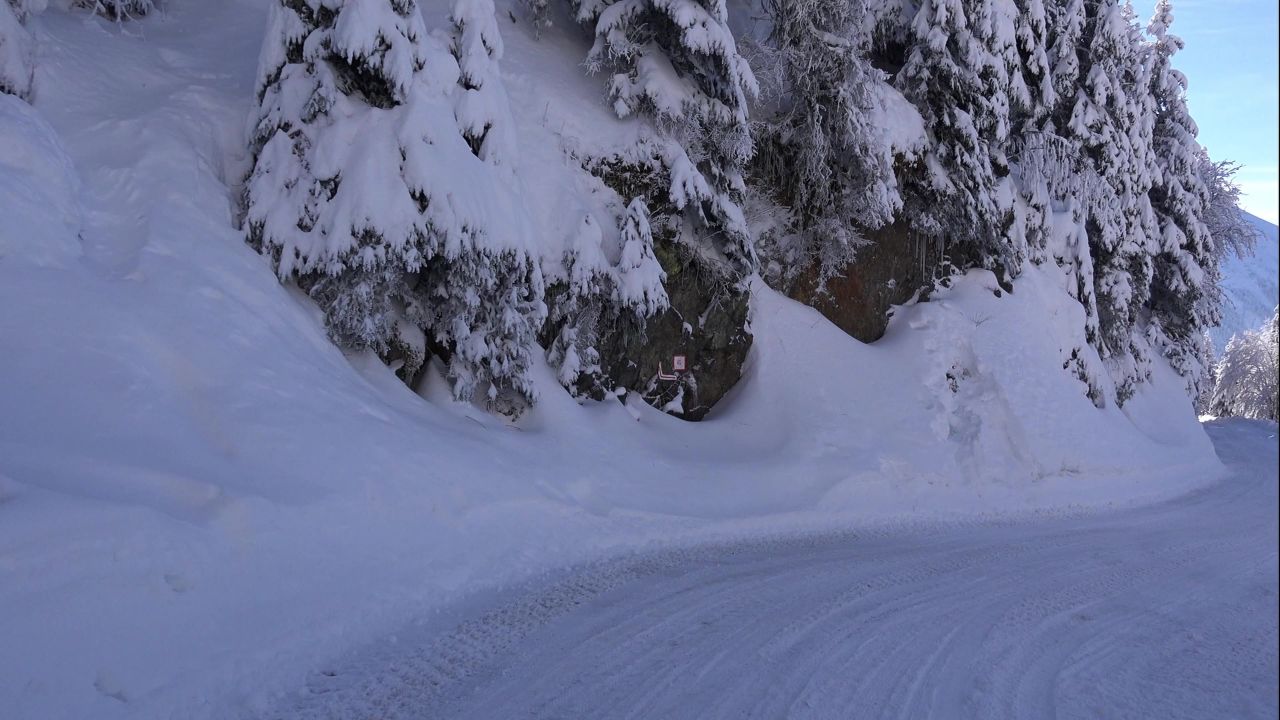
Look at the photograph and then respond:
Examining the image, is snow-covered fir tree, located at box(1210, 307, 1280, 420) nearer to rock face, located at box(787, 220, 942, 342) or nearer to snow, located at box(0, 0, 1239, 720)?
rock face, located at box(787, 220, 942, 342)

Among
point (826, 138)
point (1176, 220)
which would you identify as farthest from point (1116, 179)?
point (826, 138)

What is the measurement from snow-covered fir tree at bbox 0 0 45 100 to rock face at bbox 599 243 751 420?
22.2 feet

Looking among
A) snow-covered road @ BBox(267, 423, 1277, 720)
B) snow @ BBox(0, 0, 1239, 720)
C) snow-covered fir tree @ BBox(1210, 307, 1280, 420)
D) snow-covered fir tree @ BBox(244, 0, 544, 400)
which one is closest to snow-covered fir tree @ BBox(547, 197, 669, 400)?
snow @ BBox(0, 0, 1239, 720)

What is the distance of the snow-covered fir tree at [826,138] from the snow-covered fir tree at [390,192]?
5809mm

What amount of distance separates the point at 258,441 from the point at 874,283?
1124 centimetres

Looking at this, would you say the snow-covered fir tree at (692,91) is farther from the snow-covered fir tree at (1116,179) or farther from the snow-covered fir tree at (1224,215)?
the snow-covered fir tree at (1224,215)

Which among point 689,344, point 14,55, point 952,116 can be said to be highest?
point 952,116

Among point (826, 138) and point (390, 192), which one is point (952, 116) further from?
point (390, 192)

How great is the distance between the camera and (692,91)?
11320 mm

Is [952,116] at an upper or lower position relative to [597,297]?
upper

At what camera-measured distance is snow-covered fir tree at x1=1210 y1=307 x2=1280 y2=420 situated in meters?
36.0

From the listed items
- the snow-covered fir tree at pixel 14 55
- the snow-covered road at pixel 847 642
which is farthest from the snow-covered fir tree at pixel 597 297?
the snow-covered fir tree at pixel 14 55

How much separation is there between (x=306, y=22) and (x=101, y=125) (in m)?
2.27

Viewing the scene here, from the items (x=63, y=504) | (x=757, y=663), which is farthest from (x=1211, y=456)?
(x=63, y=504)
